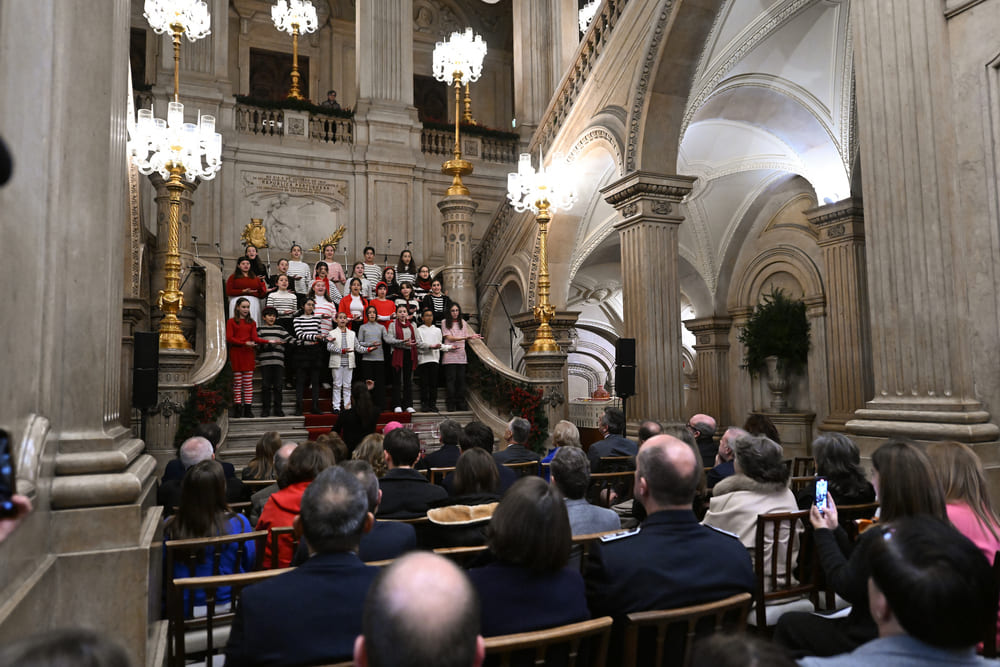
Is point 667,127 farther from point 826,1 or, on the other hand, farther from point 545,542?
point 545,542

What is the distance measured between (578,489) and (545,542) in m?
1.22

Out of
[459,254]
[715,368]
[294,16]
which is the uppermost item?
[294,16]

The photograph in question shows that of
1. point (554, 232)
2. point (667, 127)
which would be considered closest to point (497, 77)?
point (554, 232)

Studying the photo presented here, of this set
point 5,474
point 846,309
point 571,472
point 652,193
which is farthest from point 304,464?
point 846,309

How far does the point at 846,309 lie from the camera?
35.3 ft

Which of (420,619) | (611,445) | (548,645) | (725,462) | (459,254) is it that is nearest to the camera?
(420,619)

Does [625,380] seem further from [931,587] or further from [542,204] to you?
[931,587]

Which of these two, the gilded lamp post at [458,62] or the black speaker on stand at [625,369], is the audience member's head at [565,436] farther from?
the gilded lamp post at [458,62]

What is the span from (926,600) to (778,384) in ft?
39.7

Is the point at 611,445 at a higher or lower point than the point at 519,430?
lower

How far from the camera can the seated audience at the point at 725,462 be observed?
447cm

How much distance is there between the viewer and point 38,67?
7.84ft

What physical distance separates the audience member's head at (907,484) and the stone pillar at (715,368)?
1231 cm

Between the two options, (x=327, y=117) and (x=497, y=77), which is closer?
(x=327, y=117)
